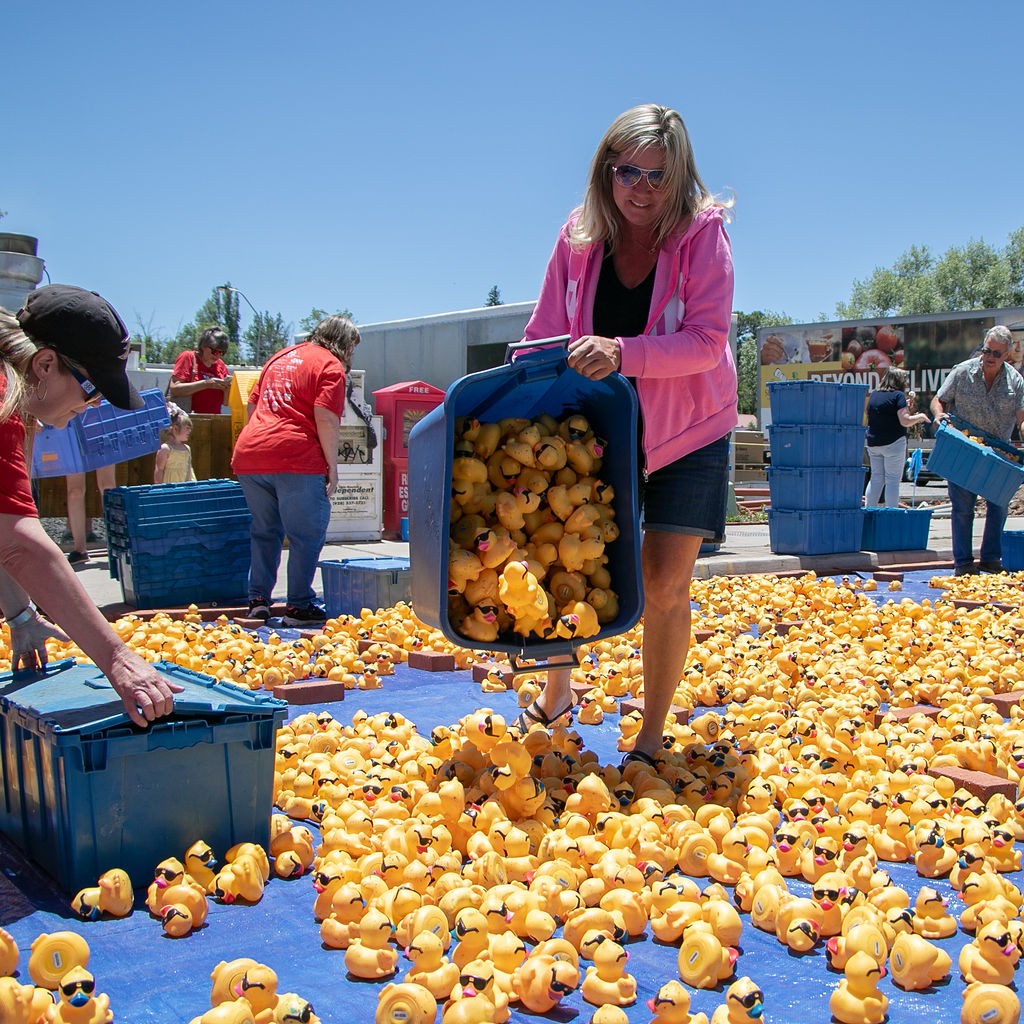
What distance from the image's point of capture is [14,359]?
251cm

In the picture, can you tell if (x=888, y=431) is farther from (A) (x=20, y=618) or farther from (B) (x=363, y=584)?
A: (A) (x=20, y=618)

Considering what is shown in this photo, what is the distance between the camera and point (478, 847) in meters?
2.61

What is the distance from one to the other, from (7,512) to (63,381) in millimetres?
382

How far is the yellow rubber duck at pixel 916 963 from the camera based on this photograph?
6.73ft

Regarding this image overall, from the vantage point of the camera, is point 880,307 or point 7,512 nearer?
point 7,512

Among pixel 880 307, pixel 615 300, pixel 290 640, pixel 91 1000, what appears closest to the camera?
pixel 91 1000

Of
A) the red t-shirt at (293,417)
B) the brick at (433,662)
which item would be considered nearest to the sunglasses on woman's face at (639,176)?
the brick at (433,662)

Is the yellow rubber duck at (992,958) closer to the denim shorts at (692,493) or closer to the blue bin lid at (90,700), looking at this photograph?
the denim shorts at (692,493)

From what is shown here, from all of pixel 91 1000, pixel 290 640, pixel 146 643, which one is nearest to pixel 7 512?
pixel 91 1000

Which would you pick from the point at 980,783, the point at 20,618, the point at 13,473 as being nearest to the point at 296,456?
the point at 20,618

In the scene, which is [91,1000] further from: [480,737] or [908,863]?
[908,863]

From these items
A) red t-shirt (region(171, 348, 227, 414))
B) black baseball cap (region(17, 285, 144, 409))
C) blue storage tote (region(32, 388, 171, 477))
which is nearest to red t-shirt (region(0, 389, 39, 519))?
black baseball cap (region(17, 285, 144, 409))

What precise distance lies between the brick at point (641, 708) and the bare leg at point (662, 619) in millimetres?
613

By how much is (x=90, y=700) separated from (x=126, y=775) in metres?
0.21
